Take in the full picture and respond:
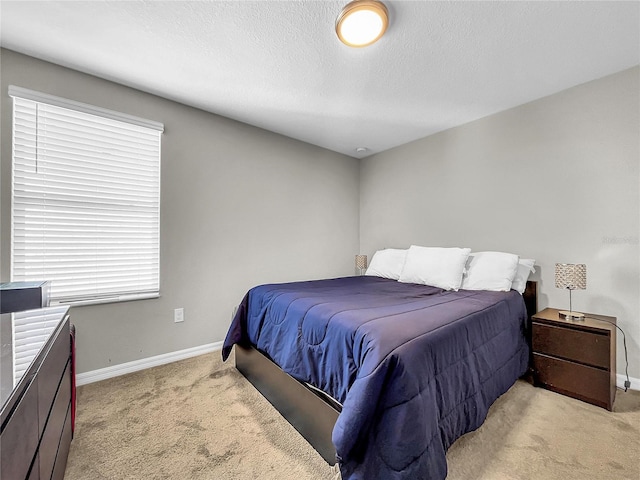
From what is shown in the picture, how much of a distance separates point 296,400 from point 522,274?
2195mm

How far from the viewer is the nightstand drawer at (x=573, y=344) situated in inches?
70.6

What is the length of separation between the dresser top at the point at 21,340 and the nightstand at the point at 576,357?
9.18ft

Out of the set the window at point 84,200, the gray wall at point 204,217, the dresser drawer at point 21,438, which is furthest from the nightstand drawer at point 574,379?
the window at point 84,200

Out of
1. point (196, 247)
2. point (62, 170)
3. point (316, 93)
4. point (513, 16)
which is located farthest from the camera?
point (196, 247)

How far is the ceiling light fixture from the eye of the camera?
1485mm

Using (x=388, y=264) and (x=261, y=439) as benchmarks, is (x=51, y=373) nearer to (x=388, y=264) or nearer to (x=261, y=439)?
(x=261, y=439)

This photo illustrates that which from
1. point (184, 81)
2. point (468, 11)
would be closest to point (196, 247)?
point (184, 81)

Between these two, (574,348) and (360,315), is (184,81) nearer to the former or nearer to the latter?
(360,315)

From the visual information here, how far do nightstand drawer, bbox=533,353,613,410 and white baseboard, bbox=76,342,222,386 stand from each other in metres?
2.82

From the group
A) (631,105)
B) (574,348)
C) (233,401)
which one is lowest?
(233,401)

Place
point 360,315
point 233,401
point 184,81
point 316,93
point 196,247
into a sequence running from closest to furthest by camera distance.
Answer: point 360,315, point 233,401, point 184,81, point 316,93, point 196,247

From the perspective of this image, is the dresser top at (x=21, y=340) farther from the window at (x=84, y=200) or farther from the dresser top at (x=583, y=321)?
the dresser top at (x=583, y=321)

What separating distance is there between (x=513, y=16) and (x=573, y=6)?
30 cm

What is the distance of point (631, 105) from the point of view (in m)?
2.08
